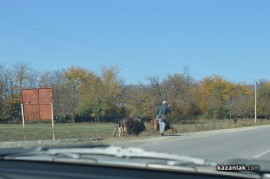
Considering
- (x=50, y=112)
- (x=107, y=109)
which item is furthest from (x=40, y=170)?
(x=107, y=109)

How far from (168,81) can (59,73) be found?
114ft

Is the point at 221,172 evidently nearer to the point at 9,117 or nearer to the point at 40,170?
the point at 40,170

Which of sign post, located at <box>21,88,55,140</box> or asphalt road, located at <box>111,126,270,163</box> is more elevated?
sign post, located at <box>21,88,55,140</box>

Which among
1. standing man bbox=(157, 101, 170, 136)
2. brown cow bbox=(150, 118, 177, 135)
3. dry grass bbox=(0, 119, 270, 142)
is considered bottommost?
dry grass bbox=(0, 119, 270, 142)

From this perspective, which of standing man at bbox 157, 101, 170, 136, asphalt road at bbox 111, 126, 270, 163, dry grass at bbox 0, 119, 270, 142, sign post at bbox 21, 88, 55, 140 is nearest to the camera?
asphalt road at bbox 111, 126, 270, 163

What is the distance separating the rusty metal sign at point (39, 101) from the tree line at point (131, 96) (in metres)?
36.8

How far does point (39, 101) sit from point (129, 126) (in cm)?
550

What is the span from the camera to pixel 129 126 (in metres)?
26.1

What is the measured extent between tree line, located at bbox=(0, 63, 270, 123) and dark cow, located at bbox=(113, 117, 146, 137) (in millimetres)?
32710

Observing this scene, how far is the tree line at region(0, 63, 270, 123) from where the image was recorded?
64.4m

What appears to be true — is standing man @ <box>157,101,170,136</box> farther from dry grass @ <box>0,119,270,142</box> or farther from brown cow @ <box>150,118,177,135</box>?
brown cow @ <box>150,118,177,135</box>

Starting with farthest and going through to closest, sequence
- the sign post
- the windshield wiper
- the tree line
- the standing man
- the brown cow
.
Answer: the tree line, the brown cow, the standing man, the sign post, the windshield wiper

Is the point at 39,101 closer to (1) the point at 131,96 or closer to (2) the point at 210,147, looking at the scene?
(2) the point at 210,147

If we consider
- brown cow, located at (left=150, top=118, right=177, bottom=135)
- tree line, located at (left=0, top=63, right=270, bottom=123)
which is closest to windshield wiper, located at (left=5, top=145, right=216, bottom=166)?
brown cow, located at (left=150, top=118, right=177, bottom=135)
